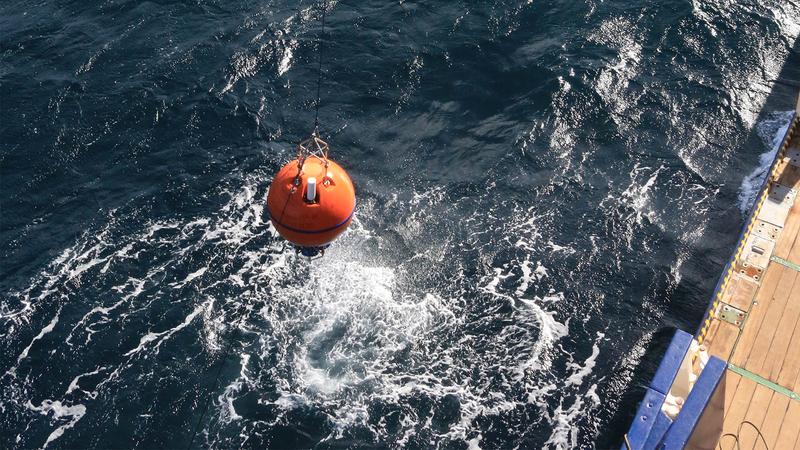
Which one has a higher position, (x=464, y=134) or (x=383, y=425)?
(x=464, y=134)

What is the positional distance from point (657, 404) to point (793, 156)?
50.2 ft

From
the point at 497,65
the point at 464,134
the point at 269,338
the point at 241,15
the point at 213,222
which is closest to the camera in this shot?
the point at 269,338

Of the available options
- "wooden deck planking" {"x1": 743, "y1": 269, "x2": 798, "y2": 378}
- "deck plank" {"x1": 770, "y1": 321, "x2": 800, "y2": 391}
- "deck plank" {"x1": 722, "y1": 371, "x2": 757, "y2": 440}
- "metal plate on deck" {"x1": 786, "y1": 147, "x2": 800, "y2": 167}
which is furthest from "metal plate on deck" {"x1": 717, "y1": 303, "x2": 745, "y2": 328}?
"metal plate on deck" {"x1": 786, "y1": 147, "x2": 800, "y2": 167}

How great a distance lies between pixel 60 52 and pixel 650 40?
110ft

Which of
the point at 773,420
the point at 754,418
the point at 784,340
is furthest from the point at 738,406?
the point at 784,340

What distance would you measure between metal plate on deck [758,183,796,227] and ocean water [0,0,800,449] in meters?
2.15

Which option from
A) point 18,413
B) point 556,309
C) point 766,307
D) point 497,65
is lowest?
point 18,413

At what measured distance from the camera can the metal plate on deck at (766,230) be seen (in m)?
28.2

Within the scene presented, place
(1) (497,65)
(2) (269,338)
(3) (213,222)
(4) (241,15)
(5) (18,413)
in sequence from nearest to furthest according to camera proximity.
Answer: (5) (18,413)
(2) (269,338)
(3) (213,222)
(1) (497,65)
(4) (241,15)

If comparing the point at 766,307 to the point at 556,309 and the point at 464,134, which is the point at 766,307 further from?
the point at 464,134

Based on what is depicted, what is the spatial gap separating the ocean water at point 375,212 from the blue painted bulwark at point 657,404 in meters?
1.59

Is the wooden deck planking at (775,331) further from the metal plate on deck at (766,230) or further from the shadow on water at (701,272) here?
the shadow on water at (701,272)

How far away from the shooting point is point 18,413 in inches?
991

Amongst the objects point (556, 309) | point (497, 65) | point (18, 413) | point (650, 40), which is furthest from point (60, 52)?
point (650, 40)
